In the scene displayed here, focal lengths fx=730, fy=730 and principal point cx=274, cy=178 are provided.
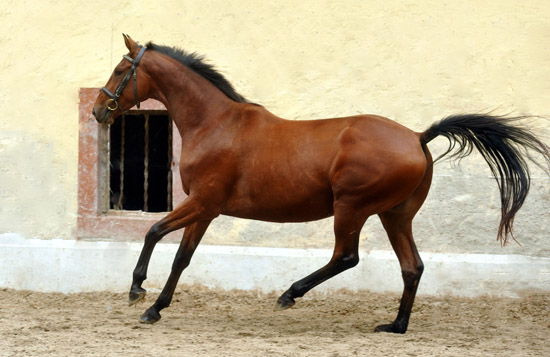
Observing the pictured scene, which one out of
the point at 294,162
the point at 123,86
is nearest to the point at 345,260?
the point at 294,162

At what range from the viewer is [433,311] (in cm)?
669

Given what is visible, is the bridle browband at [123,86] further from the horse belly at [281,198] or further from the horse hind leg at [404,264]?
the horse hind leg at [404,264]

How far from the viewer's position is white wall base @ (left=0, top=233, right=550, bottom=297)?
A: 22.9 ft

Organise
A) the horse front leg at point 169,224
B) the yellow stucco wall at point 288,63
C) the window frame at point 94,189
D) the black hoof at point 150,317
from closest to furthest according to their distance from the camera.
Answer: the horse front leg at point 169,224
the black hoof at point 150,317
the yellow stucco wall at point 288,63
the window frame at point 94,189

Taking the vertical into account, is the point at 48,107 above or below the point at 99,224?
above

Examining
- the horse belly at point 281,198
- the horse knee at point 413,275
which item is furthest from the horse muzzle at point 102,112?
the horse knee at point 413,275

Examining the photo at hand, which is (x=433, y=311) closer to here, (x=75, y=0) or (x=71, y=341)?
(x=71, y=341)

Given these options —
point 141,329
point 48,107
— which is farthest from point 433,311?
point 48,107

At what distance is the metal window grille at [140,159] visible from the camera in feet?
25.7

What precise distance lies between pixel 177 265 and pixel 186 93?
1.37 metres

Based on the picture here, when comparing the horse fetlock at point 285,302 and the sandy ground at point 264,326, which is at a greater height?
the horse fetlock at point 285,302

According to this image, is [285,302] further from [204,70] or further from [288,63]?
[288,63]

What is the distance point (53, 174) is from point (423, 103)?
3853 mm

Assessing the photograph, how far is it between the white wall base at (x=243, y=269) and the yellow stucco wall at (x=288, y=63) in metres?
0.21
